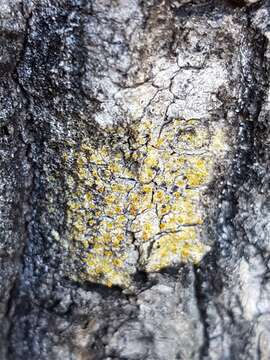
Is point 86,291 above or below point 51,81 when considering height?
below

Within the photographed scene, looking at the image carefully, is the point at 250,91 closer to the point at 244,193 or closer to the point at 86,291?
the point at 244,193

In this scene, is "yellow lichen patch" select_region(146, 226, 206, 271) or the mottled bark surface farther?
"yellow lichen patch" select_region(146, 226, 206, 271)

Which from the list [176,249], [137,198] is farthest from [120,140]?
[176,249]

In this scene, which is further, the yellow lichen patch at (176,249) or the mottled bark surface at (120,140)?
the yellow lichen patch at (176,249)

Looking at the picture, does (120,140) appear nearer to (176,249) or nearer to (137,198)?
(137,198)

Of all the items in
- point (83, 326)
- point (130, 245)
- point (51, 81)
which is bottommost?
point (83, 326)

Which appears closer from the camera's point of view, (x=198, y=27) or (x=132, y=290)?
(x=198, y=27)

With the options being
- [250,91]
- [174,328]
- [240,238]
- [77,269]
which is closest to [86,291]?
[77,269]
